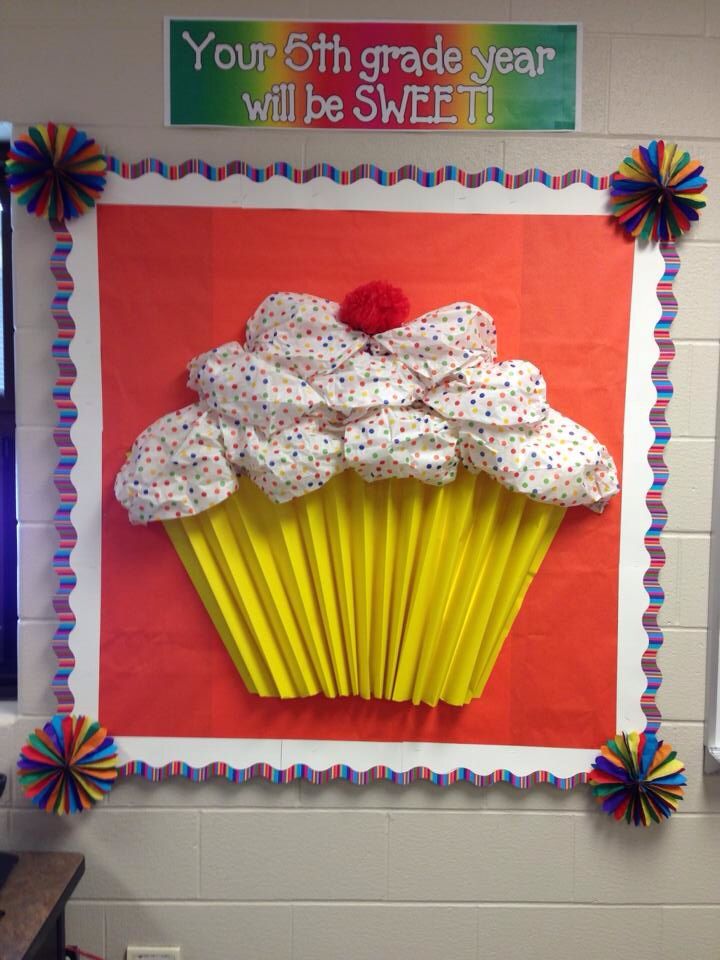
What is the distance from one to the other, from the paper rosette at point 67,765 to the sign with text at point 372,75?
1.17m

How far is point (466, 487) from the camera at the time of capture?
1.34m

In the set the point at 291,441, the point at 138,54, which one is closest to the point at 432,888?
the point at 291,441

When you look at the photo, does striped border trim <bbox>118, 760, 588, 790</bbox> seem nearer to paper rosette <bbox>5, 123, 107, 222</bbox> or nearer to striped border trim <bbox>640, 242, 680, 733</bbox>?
striped border trim <bbox>640, 242, 680, 733</bbox>

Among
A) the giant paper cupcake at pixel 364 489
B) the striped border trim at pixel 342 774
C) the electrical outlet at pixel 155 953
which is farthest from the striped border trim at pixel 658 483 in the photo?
the electrical outlet at pixel 155 953

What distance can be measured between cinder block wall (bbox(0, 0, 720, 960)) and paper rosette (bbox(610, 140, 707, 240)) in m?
0.04

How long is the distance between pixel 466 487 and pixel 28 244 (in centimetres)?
96

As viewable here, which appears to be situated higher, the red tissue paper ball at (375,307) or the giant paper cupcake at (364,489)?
the red tissue paper ball at (375,307)

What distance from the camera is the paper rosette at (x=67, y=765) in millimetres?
1372

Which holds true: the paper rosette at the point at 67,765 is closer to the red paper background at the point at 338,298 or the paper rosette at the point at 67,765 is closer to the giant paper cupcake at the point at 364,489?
the red paper background at the point at 338,298

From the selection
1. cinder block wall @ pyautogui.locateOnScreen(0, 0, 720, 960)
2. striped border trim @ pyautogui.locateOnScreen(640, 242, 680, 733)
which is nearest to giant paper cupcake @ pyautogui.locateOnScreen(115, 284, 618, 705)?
striped border trim @ pyautogui.locateOnScreen(640, 242, 680, 733)

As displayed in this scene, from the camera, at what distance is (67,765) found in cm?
137

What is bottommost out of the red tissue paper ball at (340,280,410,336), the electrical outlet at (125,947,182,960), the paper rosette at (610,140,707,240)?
the electrical outlet at (125,947,182,960)

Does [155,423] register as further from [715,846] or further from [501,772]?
[715,846]

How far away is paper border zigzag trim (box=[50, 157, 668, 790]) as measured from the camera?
1.34 meters
